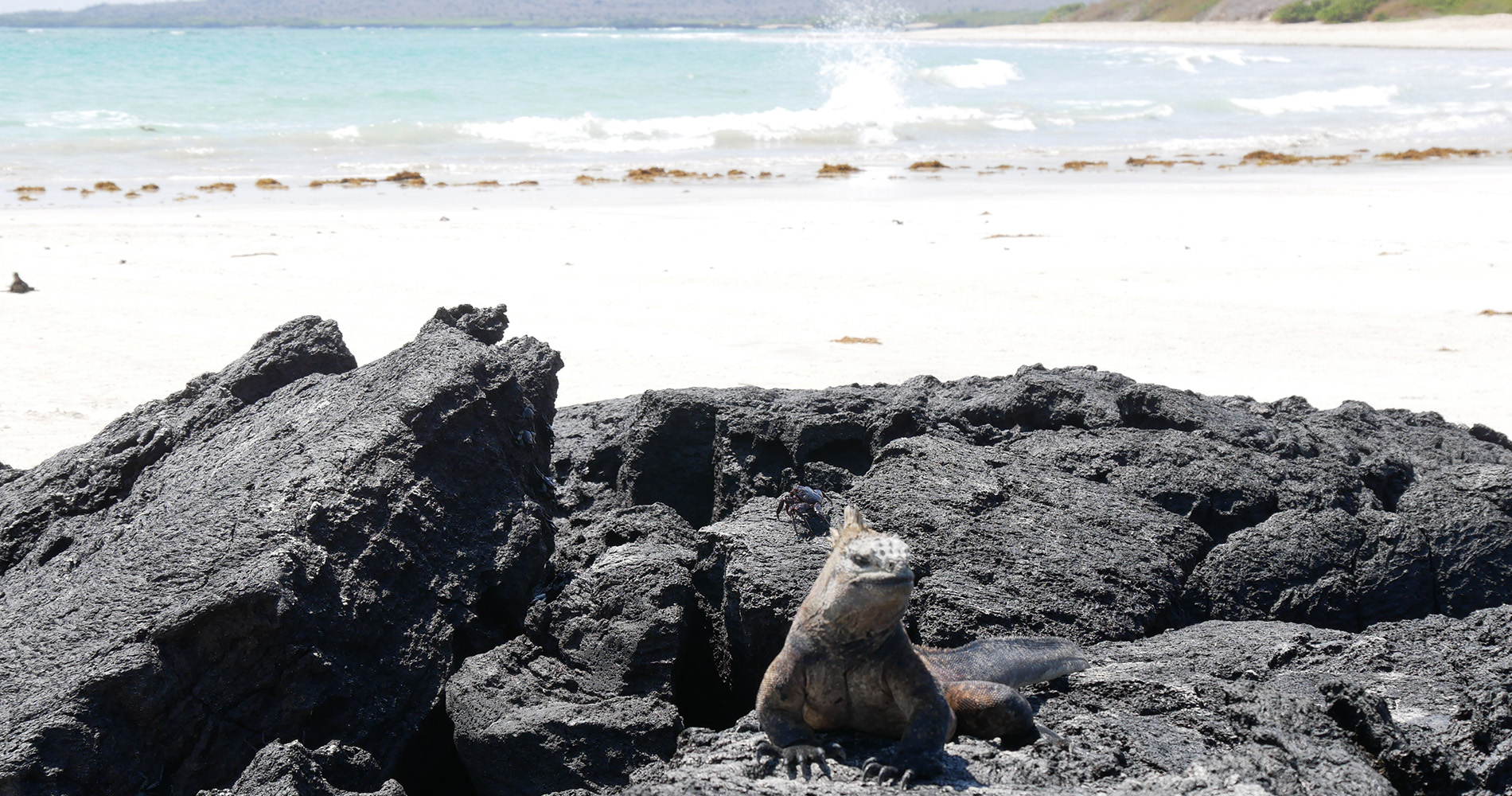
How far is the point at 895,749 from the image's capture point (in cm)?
278

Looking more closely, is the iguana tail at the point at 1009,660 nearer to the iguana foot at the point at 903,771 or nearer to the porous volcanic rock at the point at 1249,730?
the porous volcanic rock at the point at 1249,730

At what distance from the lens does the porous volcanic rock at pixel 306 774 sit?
3.02m

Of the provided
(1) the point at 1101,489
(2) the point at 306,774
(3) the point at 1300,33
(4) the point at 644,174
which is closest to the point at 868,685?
(2) the point at 306,774

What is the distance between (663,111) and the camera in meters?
35.0

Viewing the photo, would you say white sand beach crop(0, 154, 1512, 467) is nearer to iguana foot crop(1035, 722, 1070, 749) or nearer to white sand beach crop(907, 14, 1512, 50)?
iguana foot crop(1035, 722, 1070, 749)

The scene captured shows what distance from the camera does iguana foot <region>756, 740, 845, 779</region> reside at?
2.71m

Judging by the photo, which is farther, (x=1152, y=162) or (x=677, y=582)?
(x=1152, y=162)

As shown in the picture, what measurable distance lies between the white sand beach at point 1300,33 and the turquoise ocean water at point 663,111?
13.2 meters

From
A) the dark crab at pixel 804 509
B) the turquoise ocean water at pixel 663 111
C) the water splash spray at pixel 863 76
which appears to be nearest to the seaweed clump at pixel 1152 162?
the turquoise ocean water at pixel 663 111

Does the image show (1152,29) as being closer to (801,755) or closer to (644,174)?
(644,174)

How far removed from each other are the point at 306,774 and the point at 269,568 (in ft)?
2.04

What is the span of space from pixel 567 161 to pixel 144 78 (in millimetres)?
26163

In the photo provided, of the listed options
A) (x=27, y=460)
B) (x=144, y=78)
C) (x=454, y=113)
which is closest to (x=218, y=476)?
(x=27, y=460)

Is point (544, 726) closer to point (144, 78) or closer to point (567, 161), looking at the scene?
point (567, 161)
